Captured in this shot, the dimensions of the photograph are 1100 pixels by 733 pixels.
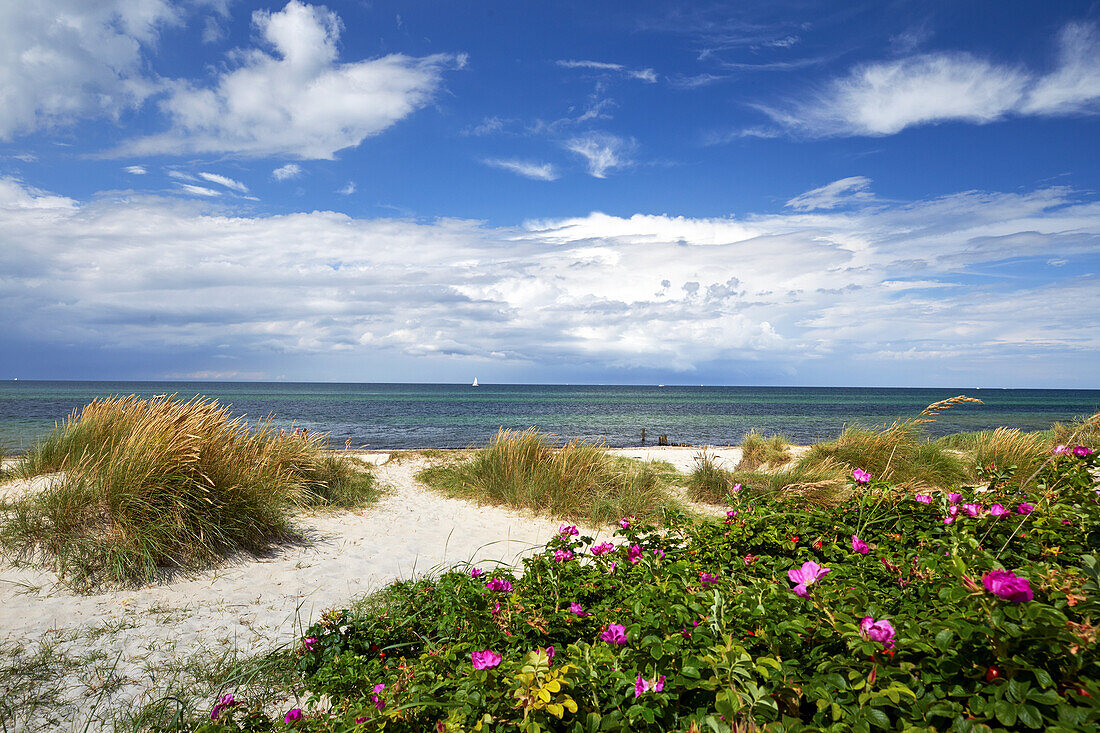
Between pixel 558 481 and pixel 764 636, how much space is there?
5.94 metres

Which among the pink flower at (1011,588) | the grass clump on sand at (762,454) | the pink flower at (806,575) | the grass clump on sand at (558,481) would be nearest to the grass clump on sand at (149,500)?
the grass clump on sand at (558,481)

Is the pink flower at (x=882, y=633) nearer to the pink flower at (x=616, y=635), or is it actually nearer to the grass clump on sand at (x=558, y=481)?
the pink flower at (x=616, y=635)

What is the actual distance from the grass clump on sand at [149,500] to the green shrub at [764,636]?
258 centimetres

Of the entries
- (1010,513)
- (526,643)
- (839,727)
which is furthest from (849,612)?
(1010,513)

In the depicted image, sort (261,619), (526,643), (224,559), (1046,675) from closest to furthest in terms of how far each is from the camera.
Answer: (1046,675), (526,643), (261,619), (224,559)

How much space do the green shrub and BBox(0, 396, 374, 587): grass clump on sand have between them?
258cm

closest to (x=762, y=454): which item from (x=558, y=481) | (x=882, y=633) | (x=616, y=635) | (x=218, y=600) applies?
(x=558, y=481)

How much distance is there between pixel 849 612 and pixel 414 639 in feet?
7.14

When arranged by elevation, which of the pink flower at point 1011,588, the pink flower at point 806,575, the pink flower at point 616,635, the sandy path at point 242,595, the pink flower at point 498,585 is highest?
the pink flower at point 1011,588

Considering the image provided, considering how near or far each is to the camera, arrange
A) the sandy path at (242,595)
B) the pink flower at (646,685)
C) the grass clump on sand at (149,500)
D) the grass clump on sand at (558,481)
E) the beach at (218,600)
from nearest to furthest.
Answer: the pink flower at (646,685), the beach at (218,600), the sandy path at (242,595), the grass clump on sand at (149,500), the grass clump on sand at (558,481)

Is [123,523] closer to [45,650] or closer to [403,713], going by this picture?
[45,650]

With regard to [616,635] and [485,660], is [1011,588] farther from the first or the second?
[485,660]

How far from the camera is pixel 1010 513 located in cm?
284

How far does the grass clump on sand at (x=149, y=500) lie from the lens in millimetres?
4562
